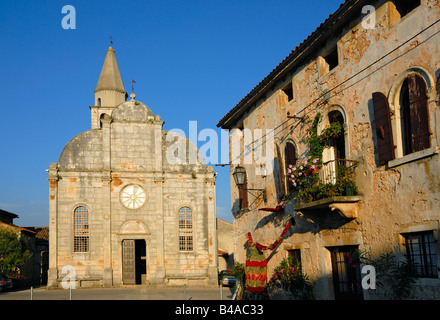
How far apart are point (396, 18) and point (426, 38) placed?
1.34 m

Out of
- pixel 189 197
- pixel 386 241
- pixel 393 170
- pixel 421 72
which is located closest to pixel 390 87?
pixel 421 72

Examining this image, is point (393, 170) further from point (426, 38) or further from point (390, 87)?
point (426, 38)

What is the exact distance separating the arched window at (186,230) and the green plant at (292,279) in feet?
53.8

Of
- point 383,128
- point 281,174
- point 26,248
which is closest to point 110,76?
point 26,248

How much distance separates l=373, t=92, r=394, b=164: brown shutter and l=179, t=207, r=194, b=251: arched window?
882 inches

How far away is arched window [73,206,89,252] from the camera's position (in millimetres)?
30188

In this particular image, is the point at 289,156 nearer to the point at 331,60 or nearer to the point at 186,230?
the point at 331,60

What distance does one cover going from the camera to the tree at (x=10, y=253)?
32.7 m

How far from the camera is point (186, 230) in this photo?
32.0 m

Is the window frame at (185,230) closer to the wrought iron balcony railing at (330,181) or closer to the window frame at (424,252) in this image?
the wrought iron balcony railing at (330,181)

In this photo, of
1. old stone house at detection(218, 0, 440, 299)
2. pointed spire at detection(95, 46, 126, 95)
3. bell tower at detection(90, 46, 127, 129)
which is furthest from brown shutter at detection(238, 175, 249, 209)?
pointed spire at detection(95, 46, 126, 95)

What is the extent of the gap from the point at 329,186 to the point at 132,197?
21.3m

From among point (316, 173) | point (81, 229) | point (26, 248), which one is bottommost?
point (26, 248)
